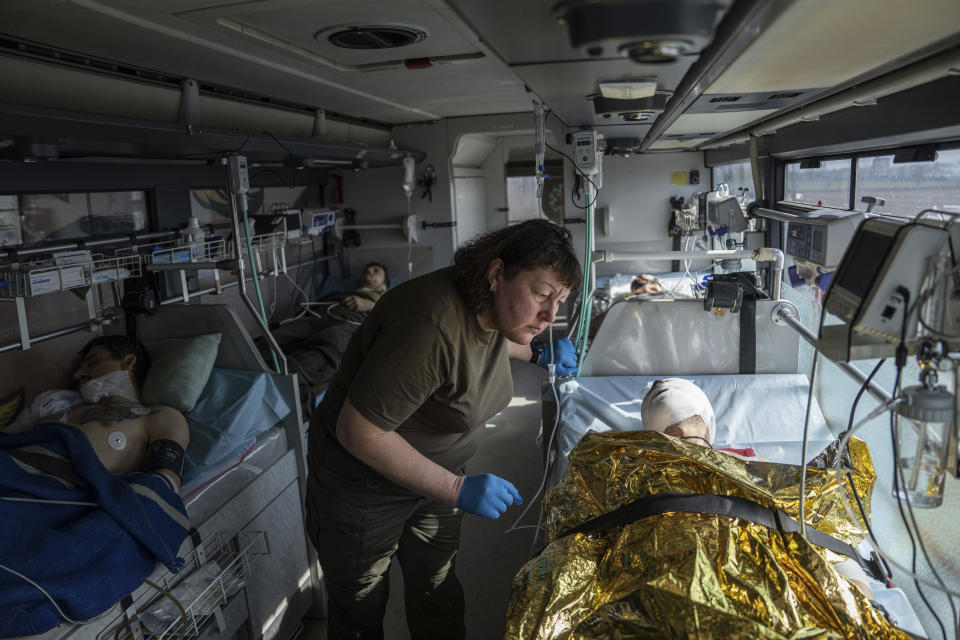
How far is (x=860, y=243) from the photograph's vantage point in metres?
1.14

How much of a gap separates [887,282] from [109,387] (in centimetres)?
277

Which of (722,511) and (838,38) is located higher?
(838,38)

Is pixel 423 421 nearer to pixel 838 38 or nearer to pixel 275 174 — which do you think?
pixel 838 38

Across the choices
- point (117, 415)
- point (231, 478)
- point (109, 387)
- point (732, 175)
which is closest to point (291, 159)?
point (109, 387)

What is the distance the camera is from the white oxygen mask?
268cm

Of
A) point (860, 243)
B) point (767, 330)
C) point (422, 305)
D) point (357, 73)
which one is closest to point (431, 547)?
point (422, 305)

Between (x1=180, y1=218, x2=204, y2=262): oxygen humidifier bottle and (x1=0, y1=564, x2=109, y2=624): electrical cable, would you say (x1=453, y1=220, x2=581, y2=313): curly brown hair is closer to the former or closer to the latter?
(x1=0, y1=564, x2=109, y2=624): electrical cable

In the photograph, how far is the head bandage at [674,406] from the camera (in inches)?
91.4

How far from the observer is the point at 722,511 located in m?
1.54

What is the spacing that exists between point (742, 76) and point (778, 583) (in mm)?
1041

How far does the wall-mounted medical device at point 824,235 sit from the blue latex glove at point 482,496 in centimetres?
102

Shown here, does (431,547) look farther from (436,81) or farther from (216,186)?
(216,186)

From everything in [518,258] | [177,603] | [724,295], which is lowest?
[177,603]

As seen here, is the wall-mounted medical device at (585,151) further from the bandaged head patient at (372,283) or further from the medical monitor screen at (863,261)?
the bandaged head patient at (372,283)
